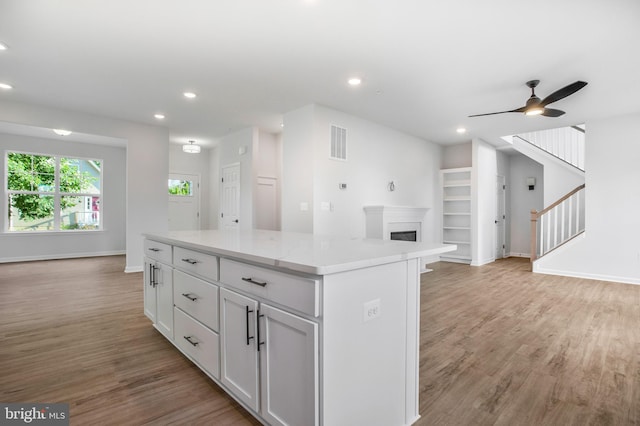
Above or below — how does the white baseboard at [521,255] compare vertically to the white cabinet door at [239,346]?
below

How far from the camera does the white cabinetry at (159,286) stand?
97.7 inches

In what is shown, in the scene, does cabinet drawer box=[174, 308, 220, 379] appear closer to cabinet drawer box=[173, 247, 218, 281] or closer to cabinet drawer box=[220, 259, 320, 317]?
cabinet drawer box=[173, 247, 218, 281]

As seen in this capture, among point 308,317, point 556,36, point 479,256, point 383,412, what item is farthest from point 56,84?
point 479,256

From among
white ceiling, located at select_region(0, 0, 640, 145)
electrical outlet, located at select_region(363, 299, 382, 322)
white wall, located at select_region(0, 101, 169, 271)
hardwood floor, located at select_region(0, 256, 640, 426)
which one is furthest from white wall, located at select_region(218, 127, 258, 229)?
electrical outlet, located at select_region(363, 299, 382, 322)

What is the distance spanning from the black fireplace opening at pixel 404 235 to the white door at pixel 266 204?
2.44 metres

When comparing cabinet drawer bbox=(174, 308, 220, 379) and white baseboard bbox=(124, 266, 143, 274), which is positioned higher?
cabinet drawer bbox=(174, 308, 220, 379)

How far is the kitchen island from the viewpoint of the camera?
1259 millimetres

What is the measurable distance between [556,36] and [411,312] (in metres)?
2.91

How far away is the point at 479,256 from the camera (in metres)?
6.75

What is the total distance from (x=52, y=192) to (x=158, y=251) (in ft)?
21.7

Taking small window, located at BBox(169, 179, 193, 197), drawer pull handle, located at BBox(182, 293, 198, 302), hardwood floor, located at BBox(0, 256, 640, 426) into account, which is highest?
small window, located at BBox(169, 179, 193, 197)

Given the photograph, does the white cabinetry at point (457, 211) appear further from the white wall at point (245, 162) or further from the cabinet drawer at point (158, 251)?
the cabinet drawer at point (158, 251)

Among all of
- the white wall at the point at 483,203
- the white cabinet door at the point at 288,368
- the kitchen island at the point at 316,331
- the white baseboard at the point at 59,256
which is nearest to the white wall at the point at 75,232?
the white baseboard at the point at 59,256

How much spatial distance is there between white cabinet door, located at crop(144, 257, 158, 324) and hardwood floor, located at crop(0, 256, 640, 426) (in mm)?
193
